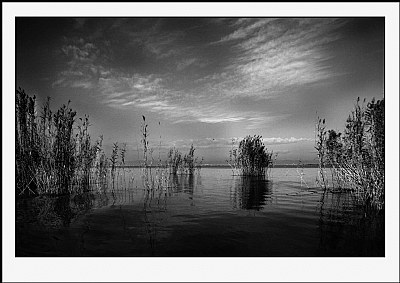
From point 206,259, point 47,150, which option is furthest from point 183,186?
point 206,259

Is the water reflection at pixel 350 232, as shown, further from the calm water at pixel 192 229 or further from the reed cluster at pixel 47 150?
the reed cluster at pixel 47 150

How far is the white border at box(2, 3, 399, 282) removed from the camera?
8.65 ft

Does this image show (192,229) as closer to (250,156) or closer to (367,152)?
(367,152)

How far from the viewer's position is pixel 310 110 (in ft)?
21.9

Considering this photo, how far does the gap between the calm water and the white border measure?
0.43 ft

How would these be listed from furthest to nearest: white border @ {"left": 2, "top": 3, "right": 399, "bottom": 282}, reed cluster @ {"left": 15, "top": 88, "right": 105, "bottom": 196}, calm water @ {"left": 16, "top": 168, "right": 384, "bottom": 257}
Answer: reed cluster @ {"left": 15, "top": 88, "right": 105, "bottom": 196}
calm water @ {"left": 16, "top": 168, "right": 384, "bottom": 257}
white border @ {"left": 2, "top": 3, "right": 399, "bottom": 282}

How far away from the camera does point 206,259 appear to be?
2.74 m

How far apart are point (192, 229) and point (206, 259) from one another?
1.02 meters

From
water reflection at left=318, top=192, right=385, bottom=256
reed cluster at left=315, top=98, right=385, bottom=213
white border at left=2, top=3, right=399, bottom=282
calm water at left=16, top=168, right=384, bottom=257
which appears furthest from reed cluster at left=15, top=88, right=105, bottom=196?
reed cluster at left=315, top=98, right=385, bottom=213

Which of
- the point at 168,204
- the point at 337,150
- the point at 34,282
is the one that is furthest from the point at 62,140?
the point at 337,150

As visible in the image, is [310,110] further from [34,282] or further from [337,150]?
[34,282]

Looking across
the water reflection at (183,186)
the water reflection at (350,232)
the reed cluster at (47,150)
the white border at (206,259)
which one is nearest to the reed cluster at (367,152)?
the water reflection at (350,232)

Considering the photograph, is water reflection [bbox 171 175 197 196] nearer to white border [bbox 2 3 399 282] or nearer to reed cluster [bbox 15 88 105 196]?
reed cluster [bbox 15 88 105 196]

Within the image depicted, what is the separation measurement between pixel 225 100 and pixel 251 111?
30.0 inches
